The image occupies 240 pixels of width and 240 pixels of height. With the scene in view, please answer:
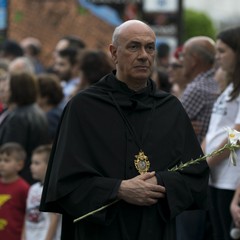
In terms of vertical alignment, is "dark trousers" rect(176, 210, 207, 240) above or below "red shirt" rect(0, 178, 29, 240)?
above

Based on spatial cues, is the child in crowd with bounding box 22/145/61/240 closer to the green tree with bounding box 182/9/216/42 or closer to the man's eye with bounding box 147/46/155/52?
the man's eye with bounding box 147/46/155/52

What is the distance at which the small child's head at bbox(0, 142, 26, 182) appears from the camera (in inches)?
388

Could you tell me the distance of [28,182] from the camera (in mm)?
10375

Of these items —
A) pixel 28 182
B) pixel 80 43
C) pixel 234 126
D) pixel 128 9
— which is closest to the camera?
pixel 234 126

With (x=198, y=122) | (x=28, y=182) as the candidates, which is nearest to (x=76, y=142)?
(x=198, y=122)

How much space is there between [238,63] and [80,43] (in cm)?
626

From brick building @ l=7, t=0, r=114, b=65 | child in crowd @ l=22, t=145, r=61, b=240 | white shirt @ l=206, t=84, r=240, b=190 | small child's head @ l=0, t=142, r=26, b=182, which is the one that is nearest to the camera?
white shirt @ l=206, t=84, r=240, b=190

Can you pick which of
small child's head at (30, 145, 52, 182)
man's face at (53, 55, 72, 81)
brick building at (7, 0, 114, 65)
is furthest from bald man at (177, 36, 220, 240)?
brick building at (7, 0, 114, 65)

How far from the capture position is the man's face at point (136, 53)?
6.69 metres

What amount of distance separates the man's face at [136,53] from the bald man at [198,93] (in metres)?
2.24

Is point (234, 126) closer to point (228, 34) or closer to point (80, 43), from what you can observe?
point (228, 34)

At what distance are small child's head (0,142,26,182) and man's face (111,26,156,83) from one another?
10.9ft

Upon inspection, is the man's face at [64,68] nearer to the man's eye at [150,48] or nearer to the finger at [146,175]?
the man's eye at [150,48]

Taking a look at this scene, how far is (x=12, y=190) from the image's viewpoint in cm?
975
